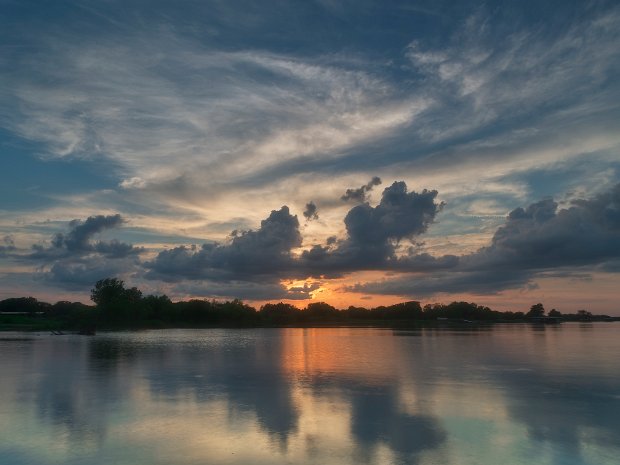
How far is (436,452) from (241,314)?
17313 centimetres

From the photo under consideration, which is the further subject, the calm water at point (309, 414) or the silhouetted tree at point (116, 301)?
the silhouetted tree at point (116, 301)

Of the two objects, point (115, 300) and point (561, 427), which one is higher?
point (115, 300)

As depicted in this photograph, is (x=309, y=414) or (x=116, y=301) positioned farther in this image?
(x=116, y=301)

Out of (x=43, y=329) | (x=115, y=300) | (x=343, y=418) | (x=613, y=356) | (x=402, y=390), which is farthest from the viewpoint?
(x=115, y=300)

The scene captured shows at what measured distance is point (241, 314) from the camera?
607 ft

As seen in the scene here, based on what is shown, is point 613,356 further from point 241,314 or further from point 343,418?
point 241,314

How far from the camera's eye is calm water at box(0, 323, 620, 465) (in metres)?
15.7

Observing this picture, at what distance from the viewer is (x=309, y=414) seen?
21.1 meters

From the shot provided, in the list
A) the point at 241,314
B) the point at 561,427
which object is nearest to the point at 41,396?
the point at 561,427

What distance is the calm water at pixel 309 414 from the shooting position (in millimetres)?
15672

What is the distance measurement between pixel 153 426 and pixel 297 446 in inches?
233

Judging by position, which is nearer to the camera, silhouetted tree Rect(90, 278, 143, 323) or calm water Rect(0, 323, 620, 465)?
calm water Rect(0, 323, 620, 465)

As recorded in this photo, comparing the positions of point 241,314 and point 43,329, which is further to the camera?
point 241,314

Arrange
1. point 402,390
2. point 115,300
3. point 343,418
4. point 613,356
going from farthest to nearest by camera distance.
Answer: point 115,300, point 613,356, point 402,390, point 343,418
